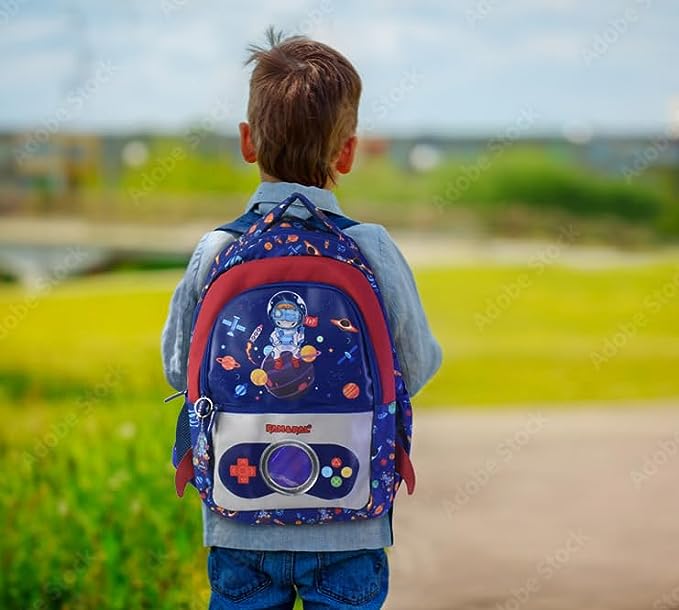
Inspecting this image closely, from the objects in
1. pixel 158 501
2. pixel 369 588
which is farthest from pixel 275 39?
pixel 158 501

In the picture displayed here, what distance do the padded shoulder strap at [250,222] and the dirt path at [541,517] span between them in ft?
4.86

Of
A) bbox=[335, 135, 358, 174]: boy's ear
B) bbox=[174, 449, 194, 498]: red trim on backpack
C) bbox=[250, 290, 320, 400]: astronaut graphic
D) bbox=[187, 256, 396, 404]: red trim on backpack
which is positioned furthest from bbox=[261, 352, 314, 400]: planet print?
bbox=[335, 135, 358, 174]: boy's ear

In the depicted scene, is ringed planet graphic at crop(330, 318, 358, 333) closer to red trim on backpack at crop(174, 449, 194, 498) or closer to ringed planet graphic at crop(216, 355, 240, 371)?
ringed planet graphic at crop(216, 355, 240, 371)

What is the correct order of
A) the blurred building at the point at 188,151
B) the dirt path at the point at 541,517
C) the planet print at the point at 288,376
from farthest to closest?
1. the blurred building at the point at 188,151
2. the dirt path at the point at 541,517
3. the planet print at the point at 288,376

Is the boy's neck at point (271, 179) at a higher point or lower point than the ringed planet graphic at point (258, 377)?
higher

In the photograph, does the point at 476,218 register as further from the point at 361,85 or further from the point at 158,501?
the point at 361,85

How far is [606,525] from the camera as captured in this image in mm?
3195

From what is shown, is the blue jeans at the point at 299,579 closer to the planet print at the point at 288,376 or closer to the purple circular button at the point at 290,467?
the purple circular button at the point at 290,467

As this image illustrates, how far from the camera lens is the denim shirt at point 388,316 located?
155 centimetres

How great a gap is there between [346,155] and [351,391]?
36 centimetres

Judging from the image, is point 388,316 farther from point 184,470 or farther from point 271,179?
point 184,470

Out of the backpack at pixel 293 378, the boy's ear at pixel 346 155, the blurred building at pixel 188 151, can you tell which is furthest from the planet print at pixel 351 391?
the blurred building at pixel 188 151

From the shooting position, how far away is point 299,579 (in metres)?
1.58

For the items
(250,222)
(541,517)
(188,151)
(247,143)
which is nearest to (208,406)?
(250,222)
